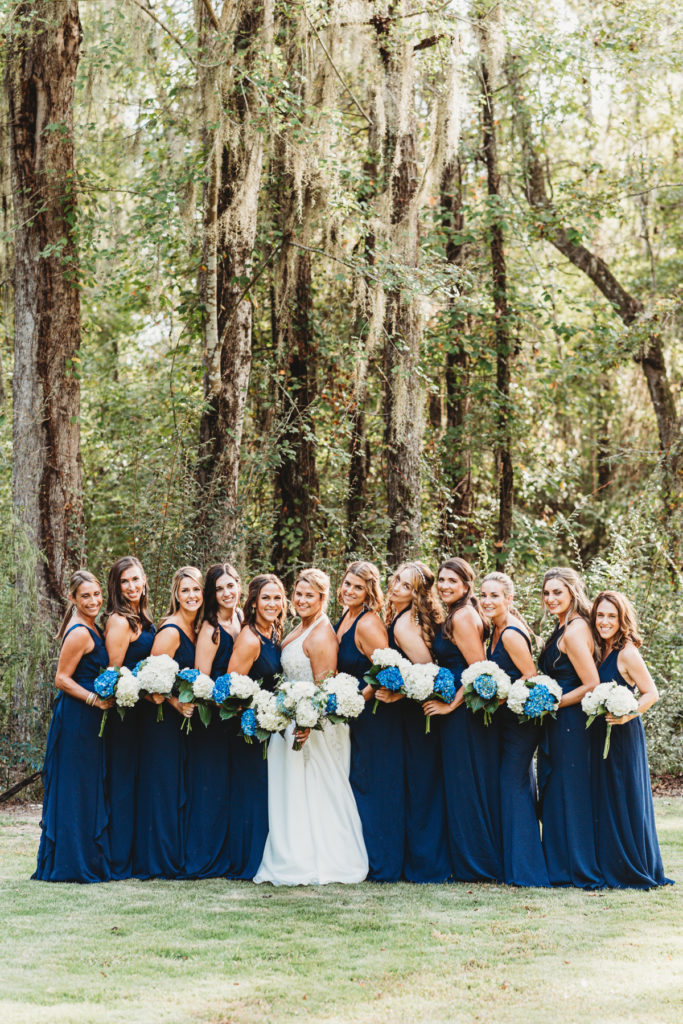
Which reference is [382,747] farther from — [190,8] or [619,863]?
[190,8]

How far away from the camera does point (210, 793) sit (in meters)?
6.86

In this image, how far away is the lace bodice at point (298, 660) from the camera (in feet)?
22.7

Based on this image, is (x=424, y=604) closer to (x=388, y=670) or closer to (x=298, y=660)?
(x=388, y=670)

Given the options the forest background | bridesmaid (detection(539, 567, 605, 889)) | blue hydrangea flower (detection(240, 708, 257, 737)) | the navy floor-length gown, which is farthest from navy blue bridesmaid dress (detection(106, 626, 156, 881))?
the forest background

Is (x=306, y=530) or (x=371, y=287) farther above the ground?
(x=371, y=287)

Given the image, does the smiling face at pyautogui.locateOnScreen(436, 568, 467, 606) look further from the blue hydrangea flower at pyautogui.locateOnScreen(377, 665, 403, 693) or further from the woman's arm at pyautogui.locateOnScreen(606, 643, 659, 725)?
the woman's arm at pyautogui.locateOnScreen(606, 643, 659, 725)

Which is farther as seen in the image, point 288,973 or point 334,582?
point 334,582

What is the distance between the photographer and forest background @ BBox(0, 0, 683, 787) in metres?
10.7

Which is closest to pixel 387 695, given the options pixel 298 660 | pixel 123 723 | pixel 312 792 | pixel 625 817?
pixel 298 660

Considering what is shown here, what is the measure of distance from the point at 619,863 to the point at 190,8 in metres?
9.51

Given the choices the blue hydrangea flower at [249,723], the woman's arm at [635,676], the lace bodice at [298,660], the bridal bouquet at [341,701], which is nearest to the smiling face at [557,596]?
the woman's arm at [635,676]

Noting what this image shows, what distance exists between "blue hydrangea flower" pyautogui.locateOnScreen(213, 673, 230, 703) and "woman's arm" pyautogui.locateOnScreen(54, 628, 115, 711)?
0.66m

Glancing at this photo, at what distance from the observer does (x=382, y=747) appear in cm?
684

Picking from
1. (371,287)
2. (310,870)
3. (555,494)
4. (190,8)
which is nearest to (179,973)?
(310,870)
